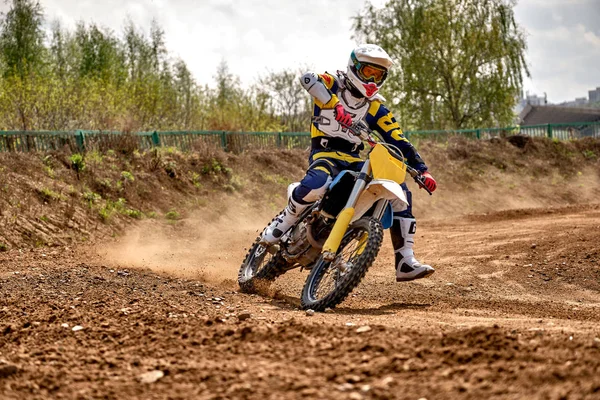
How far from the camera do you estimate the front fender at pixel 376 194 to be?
20.5ft

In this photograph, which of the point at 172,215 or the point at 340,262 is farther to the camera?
the point at 172,215

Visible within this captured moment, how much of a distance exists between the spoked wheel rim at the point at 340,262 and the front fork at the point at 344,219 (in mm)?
97

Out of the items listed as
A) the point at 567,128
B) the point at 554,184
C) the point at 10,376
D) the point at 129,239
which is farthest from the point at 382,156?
the point at 567,128

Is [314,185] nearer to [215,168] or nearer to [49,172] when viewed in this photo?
[49,172]

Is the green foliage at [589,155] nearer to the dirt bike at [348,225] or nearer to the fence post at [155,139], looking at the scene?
the fence post at [155,139]

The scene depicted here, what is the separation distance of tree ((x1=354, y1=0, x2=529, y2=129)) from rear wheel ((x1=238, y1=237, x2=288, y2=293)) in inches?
1212

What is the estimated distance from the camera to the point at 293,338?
400cm

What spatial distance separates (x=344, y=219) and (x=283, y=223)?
115 cm

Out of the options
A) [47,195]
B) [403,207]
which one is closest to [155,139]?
[47,195]

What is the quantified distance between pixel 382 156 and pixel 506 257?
13.4ft

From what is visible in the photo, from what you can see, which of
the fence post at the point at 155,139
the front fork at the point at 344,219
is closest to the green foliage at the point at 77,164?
the fence post at the point at 155,139

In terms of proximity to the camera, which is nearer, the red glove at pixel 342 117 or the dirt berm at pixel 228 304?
the dirt berm at pixel 228 304

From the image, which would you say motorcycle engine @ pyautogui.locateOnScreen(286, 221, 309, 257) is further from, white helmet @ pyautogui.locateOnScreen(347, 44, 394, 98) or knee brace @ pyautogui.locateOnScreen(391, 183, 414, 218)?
white helmet @ pyautogui.locateOnScreen(347, 44, 394, 98)

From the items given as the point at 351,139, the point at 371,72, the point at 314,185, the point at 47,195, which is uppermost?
the point at 371,72
